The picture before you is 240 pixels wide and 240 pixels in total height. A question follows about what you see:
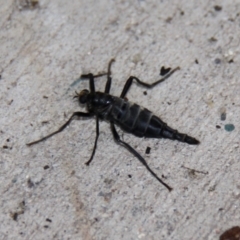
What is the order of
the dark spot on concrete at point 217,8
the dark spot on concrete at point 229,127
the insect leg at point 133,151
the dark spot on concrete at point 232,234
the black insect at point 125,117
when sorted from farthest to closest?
the dark spot on concrete at point 217,8, the dark spot on concrete at point 229,127, the black insect at point 125,117, the insect leg at point 133,151, the dark spot on concrete at point 232,234

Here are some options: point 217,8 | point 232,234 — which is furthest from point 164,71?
point 232,234

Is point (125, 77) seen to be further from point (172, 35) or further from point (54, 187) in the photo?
point (54, 187)

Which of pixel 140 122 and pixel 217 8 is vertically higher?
pixel 217 8

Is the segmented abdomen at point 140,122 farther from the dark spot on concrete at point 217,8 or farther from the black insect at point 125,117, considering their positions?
the dark spot on concrete at point 217,8

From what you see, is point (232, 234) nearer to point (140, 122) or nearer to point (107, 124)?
point (140, 122)

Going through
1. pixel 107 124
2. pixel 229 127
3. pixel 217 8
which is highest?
pixel 217 8

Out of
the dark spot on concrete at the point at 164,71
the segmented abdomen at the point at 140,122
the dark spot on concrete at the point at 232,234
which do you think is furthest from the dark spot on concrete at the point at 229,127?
the dark spot on concrete at the point at 232,234

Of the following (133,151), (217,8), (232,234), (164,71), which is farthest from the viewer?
(217,8)
